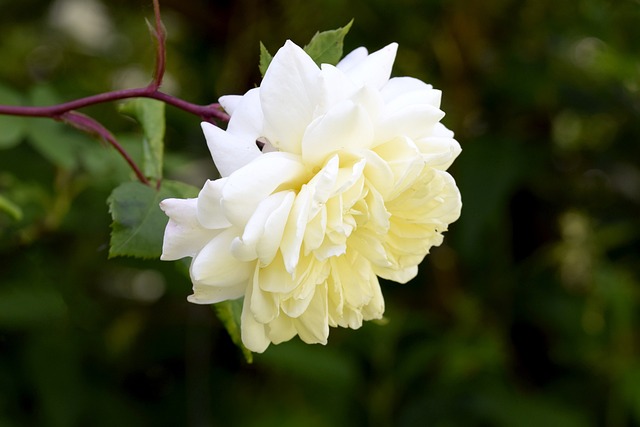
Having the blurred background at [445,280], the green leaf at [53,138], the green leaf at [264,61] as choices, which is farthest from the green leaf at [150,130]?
the blurred background at [445,280]

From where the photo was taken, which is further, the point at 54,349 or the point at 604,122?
the point at 604,122

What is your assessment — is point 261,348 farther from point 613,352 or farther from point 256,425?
point 613,352

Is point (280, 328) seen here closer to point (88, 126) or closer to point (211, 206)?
point (211, 206)

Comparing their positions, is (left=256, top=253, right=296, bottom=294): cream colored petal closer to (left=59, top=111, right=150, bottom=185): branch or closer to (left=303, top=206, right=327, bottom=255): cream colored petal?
(left=303, top=206, right=327, bottom=255): cream colored petal

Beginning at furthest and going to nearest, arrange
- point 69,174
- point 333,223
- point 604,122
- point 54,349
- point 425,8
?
1. point 604,122
2. point 425,8
3. point 54,349
4. point 69,174
5. point 333,223

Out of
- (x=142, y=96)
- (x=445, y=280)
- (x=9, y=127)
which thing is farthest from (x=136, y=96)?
(x=445, y=280)

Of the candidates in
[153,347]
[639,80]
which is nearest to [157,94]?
[153,347]

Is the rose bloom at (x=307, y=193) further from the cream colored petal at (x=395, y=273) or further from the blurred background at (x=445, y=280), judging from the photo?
the blurred background at (x=445, y=280)
